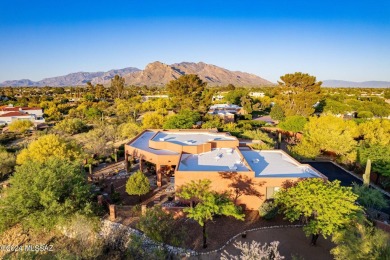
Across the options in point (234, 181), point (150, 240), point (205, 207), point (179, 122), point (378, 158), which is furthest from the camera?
point (179, 122)

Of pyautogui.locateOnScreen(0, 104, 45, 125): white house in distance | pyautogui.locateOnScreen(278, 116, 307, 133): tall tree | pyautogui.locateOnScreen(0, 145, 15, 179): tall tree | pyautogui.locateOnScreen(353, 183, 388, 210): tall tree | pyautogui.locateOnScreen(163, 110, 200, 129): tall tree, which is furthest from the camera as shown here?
pyautogui.locateOnScreen(0, 104, 45, 125): white house in distance

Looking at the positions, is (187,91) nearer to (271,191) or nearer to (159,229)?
A: (271,191)

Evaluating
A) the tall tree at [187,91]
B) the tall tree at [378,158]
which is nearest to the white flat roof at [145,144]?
the tall tree at [187,91]

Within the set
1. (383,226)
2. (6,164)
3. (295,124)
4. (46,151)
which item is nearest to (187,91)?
(295,124)

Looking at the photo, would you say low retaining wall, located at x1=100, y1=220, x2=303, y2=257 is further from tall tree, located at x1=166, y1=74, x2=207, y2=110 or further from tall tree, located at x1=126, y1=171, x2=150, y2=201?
tall tree, located at x1=166, y1=74, x2=207, y2=110

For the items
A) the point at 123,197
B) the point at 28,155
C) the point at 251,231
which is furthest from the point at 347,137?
the point at 28,155

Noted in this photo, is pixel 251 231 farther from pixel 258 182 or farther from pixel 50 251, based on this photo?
pixel 50 251

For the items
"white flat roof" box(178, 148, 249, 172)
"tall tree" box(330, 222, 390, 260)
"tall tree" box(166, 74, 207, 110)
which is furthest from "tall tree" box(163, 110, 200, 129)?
"tall tree" box(330, 222, 390, 260)

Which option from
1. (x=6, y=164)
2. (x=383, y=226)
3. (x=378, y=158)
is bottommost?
(x=383, y=226)
